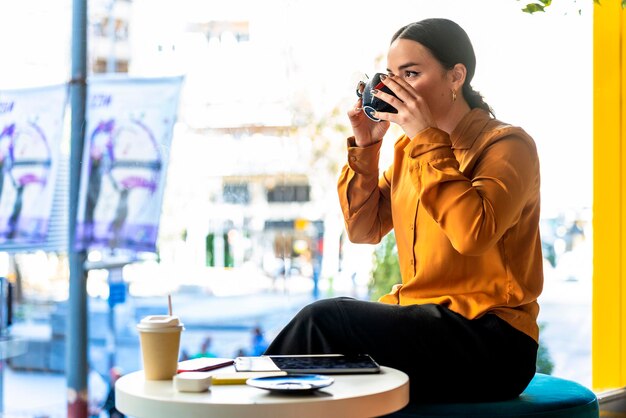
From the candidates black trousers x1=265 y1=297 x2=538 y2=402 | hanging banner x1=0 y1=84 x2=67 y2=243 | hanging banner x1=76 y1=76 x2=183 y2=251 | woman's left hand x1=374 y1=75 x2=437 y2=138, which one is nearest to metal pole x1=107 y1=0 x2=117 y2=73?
hanging banner x1=76 y1=76 x2=183 y2=251

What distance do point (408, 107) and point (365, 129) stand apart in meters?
0.24

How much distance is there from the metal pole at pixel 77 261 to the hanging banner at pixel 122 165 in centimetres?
3

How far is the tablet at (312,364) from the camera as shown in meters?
1.38

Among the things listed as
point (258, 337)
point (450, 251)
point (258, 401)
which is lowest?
point (258, 337)

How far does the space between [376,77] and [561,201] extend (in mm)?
2080

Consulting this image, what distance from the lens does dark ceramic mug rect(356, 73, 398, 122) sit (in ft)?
5.76

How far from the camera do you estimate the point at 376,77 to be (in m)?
1.77

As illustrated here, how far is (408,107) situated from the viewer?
170 cm

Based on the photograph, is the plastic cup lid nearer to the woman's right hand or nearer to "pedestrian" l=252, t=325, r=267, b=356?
the woman's right hand

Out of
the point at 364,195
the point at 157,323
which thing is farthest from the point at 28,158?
the point at 157,323

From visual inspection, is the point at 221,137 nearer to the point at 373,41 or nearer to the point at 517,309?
the point at 373,41

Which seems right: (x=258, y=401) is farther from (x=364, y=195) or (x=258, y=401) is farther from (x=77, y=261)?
(x=77, y=261)

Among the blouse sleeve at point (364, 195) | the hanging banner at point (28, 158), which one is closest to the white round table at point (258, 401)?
the blouse sleeve at point (364, 195)

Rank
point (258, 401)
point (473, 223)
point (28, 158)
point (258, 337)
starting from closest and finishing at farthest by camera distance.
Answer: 1. point (258, 401)
2. point (473, 223)
3. point (28, 158)
4. point (258, 337)
